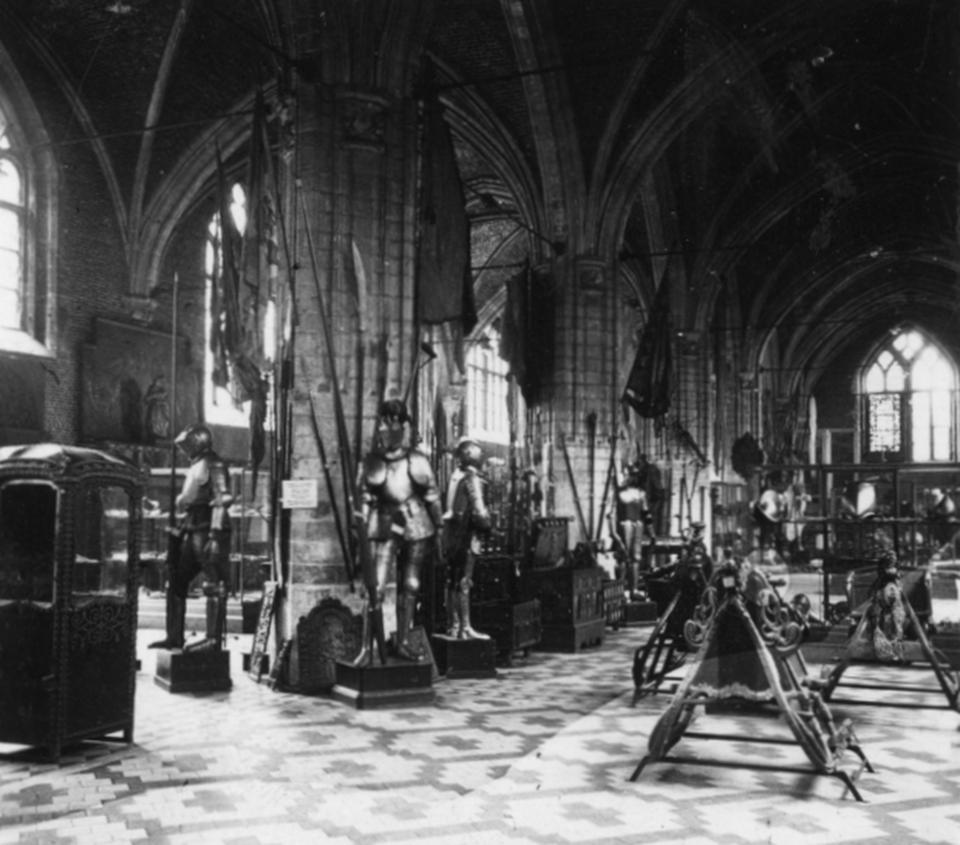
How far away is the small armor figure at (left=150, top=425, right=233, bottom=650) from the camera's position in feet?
29.4

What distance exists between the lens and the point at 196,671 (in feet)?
28.2

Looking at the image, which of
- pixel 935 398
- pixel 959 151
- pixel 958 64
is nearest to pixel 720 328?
pixel 959 151

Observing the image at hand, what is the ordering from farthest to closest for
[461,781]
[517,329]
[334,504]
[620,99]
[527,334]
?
[620,99] → [527,334] → [517,329] → [334,504] → [461,781]

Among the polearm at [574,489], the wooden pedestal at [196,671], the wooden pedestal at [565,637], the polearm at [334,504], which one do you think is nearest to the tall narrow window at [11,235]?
the polearm at [574,489]

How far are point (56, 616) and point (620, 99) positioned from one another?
44.1 ft

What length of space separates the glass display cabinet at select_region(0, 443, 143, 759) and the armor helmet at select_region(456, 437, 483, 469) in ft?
11.0

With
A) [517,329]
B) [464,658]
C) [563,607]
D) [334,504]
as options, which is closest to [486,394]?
[517,329]

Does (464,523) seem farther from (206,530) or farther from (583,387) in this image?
(583,387)

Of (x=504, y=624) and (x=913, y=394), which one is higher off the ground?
(x=913, y=394)

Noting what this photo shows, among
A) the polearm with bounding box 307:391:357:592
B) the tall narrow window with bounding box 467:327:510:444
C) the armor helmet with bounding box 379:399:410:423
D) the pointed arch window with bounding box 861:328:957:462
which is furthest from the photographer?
the pointed arch window with bounding box 861:328:957:462

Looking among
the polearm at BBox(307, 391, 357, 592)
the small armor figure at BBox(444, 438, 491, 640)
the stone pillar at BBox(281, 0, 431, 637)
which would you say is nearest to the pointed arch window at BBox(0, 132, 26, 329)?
the stone pillar at BBox(281, 0, 431, 637)

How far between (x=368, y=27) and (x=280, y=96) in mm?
1033

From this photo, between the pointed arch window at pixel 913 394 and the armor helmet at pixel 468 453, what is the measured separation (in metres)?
36.5

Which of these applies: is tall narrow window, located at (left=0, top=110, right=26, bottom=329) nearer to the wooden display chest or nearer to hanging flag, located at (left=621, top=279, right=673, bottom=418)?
hanging flag, located at (left=621, top=279, right=673, bottom=418)
